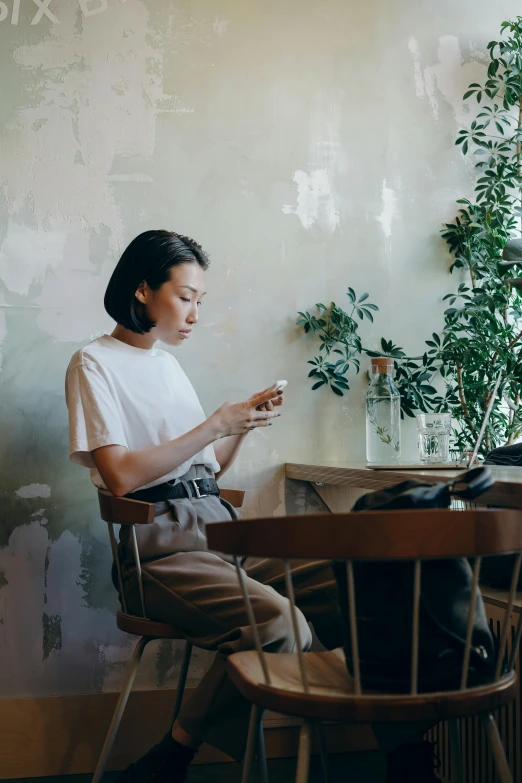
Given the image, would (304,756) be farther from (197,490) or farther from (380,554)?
(197,490)

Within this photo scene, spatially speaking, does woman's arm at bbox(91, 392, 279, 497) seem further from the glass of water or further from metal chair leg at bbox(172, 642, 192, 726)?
the glass of water

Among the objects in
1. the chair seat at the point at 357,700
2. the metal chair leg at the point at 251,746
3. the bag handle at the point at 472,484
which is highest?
the bag handle at the point at 472,484

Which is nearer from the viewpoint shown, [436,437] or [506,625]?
[506,625]

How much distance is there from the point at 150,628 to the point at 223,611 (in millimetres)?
220

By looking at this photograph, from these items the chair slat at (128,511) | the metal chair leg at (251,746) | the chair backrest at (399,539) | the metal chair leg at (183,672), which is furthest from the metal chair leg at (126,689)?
the chair backrest at (399,539)

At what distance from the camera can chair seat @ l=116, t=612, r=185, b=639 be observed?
1835 millimetres

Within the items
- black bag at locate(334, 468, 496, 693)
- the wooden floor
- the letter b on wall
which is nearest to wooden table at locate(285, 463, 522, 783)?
the wooden floor

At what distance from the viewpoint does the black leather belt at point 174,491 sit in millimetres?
2025

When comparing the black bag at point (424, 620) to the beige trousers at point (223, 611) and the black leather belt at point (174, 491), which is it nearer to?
the beige trousers at point (223, 611)

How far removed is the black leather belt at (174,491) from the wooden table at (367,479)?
1.19ft

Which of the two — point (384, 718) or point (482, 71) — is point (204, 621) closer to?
point (384, 718)

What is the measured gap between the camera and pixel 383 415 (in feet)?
8.46

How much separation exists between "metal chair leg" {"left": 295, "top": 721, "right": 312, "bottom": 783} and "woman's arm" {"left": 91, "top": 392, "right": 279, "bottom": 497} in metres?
0.85

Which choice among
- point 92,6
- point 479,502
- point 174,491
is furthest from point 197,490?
point 92,6
